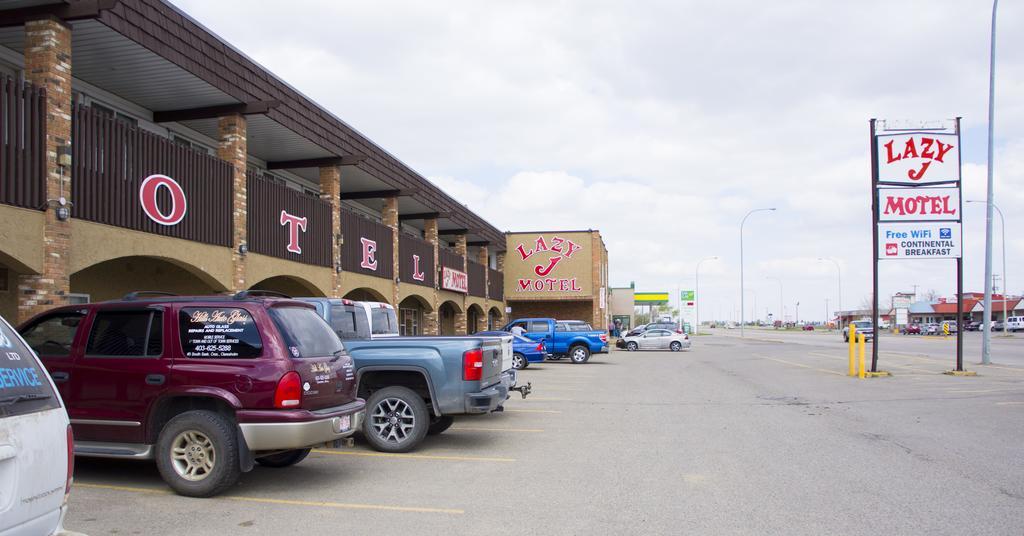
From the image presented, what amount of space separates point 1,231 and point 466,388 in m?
6.48

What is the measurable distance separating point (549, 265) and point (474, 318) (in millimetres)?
6579

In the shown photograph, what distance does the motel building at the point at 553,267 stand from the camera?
46875 millimetres

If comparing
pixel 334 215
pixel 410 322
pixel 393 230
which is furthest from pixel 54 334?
pixel 410 322

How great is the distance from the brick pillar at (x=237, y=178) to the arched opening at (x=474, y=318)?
26.4 meters

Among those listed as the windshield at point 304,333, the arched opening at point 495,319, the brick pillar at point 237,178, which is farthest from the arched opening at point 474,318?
the windshield at point 304,333

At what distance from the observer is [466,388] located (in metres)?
8.78

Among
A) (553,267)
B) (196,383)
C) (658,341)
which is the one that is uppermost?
(553,267)

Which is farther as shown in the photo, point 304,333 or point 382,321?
point 382,321

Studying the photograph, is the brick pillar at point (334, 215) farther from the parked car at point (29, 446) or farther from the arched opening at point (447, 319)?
the arched opening at point (447, 319)

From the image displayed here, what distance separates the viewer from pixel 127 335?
6.86 meters

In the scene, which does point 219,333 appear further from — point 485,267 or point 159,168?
point 485,267

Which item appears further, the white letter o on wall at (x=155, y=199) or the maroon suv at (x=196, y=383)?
the white letter o on wall at (x=155, y=199)

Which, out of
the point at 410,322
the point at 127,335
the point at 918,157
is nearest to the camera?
the point at 127,335

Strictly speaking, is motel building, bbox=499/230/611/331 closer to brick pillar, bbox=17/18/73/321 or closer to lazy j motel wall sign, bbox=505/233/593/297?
lazy j motel wall sign, bbox=505/233/593/297
